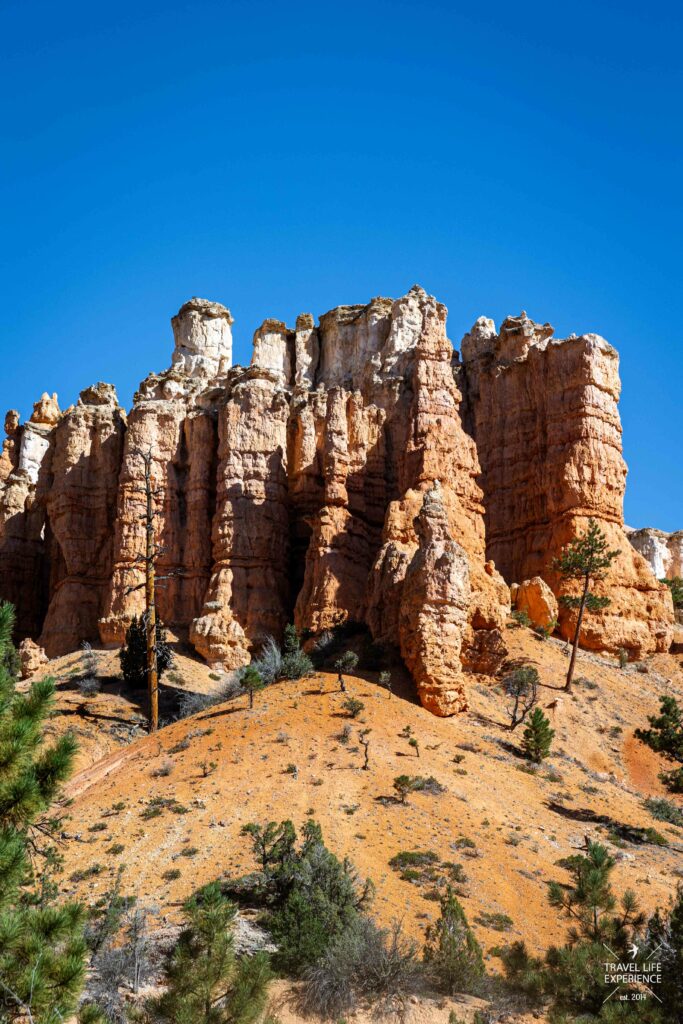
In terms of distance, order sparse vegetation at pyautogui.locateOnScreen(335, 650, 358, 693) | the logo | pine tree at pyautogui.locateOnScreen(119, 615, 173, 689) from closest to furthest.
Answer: the logo
sparse vegetation at pyautogui.locateOnScreen(335, 650, 358, 693)
pine tree at pyautogui.locateOnScreen(119, 615, 173, 689)

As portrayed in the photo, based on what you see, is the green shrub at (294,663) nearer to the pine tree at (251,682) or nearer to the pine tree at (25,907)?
the pine tree at (251,682)

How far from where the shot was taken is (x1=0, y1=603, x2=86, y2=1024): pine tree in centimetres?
1052

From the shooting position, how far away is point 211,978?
1376 cm

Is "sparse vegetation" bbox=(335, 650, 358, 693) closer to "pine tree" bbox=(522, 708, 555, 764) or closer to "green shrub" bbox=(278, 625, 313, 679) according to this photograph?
"green shrub" bbox=(278, 625, 313, 679)

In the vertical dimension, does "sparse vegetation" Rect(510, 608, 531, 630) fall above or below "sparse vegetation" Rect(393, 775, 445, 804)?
above

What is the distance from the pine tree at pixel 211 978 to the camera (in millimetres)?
13586

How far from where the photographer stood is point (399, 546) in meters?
36.9

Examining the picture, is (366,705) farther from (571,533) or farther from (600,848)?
(571,533)

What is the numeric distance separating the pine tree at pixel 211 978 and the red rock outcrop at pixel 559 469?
→ 31365 mm

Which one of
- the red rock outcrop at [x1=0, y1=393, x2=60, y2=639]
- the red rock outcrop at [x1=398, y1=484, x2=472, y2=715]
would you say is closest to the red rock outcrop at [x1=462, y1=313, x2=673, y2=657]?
the red rock outcrop at [x1=398, y1=484, x2=472, y2=715]

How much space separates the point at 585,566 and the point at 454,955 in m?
27.8

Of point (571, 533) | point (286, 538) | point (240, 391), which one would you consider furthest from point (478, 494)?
point (240, 391)

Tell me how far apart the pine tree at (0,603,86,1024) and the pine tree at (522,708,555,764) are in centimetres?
2024

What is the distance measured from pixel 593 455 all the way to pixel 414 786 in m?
27.9
